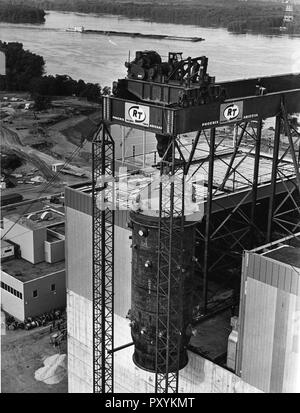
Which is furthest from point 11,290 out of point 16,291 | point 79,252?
point 79,252

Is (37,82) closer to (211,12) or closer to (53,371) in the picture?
(211,12)

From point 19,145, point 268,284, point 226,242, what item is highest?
point 268,284

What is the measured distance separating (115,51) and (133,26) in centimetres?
1023

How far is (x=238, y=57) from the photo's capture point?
29.8 meters

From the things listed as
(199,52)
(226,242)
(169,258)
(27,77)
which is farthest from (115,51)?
(169,258)

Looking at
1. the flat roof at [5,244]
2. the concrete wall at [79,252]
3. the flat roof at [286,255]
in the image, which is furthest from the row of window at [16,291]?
the flat roof at [286,255]

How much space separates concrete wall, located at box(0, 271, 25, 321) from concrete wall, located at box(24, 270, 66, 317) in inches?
7.5

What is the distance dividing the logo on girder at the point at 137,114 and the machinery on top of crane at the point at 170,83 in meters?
0.41

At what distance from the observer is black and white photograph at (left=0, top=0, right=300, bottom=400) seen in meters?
9.40

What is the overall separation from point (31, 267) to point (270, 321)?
11.9 m

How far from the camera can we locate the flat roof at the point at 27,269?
19.1 metres

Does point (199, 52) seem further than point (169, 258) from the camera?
Yes
